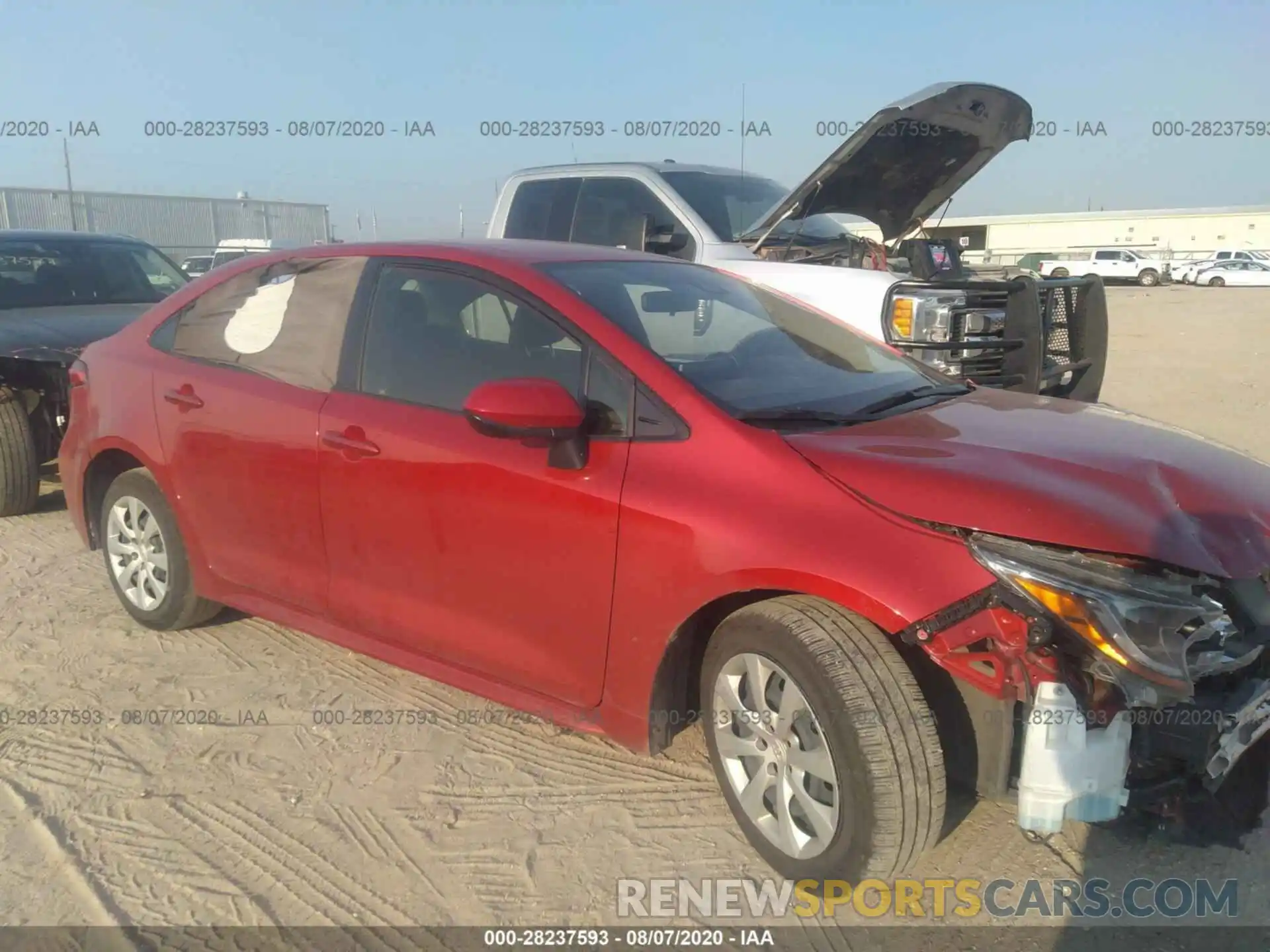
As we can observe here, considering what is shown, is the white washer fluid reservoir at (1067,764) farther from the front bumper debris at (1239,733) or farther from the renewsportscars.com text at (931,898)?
the renewsportscars.com text at (931,898)

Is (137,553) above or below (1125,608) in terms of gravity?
below

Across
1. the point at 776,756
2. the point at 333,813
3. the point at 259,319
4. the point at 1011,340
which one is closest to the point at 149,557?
the point at 259,319

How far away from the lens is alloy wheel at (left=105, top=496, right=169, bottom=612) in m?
4.27

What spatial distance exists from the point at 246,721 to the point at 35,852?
0.86m

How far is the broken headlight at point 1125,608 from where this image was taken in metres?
2.21

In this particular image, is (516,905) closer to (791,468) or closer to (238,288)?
(791,468)

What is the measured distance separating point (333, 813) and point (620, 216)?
5.09m

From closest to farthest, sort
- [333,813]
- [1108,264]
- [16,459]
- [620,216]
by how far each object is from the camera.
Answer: [333,813] < [16,459] < [620,216] < [1108,264]

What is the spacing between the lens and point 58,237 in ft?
24.9

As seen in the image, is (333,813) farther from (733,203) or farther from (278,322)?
(733,203)

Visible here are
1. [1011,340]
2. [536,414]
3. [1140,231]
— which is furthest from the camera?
[1140,231]

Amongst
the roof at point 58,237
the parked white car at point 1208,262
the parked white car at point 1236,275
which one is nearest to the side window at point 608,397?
the roof at point 58,237

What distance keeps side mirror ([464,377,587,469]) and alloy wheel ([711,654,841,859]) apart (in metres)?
0.76

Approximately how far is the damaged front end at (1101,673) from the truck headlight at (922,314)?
125 inches
